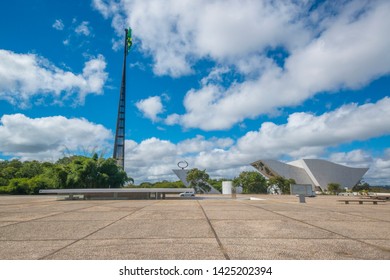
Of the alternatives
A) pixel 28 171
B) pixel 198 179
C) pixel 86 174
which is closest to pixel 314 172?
pixel 198 179

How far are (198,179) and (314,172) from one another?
44015 mm

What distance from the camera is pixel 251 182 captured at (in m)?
66.8

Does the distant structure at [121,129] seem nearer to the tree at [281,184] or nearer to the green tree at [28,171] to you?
the green tree at [28,171]

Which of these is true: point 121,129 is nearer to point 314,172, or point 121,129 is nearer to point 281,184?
point 281,184

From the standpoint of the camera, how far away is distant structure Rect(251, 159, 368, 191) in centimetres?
8662

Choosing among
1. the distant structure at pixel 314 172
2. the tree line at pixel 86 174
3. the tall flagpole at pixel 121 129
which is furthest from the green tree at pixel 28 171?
the distant structure at pixel 314 172

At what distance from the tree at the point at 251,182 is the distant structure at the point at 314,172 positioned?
19953 millimetres

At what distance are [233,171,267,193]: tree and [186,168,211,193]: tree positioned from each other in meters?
→ 8.65

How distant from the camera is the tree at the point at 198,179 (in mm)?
64438

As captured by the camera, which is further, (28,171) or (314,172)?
(314,172)

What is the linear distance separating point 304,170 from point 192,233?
296ft

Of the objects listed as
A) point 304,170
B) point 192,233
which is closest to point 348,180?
point 304,170
